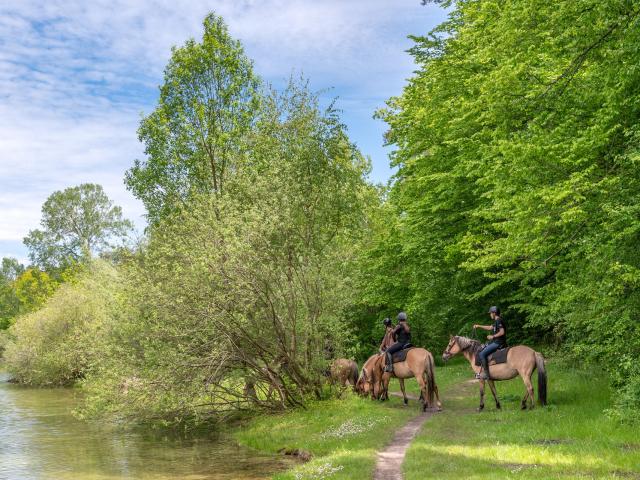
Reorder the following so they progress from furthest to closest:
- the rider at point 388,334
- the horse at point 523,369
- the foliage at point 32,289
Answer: the foliage at point 32,289
the rider at point 388,334
the horse at point 523,369

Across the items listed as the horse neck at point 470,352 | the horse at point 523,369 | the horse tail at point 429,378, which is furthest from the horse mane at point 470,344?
the horse tail at point 429,378

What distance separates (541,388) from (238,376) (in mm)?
10781

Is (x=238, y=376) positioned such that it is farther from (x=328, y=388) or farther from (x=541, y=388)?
(x=541, y=388)

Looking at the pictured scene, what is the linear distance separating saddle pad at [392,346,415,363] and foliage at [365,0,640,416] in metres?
4.24

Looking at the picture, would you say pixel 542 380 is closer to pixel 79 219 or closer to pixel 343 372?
pixel 343 372

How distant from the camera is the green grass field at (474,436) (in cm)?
1143

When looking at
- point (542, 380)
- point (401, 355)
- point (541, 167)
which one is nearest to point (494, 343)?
point (542, 380)

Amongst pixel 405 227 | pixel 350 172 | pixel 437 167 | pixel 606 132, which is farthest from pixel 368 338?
pixel 606 132

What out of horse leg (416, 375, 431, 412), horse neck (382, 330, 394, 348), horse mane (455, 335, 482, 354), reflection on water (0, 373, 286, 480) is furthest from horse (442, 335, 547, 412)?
reflection on water (0, 373, 286, 480)

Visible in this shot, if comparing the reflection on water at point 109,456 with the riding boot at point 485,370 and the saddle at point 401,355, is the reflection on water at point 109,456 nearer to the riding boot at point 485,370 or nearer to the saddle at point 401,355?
the saddle at point 401,355

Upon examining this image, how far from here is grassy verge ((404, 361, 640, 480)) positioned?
10977 millimetres

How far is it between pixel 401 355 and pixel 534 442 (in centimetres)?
813

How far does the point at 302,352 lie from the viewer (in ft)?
73.1

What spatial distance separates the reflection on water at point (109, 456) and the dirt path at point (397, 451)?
368cm
